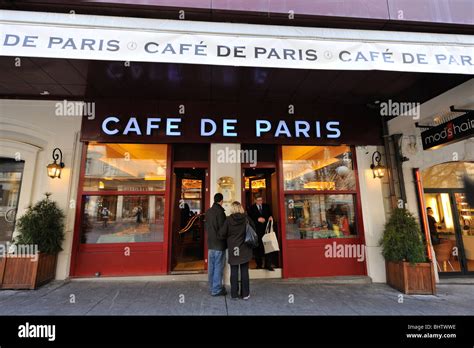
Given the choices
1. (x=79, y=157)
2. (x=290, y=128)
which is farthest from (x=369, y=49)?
(x=79, y=157)

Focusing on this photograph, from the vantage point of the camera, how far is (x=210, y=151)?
238 inches

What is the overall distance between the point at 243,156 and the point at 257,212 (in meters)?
1.48

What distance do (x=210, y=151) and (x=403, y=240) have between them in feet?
15.4

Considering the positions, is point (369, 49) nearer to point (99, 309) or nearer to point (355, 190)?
point (355, 190)

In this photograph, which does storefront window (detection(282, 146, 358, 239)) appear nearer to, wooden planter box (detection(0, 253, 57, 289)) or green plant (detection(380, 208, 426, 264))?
green plant (detection(380, 208, 426, 264))

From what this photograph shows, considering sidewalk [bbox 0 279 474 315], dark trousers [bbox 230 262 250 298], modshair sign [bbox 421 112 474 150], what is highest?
modshair sign [bbox 421 112 474 150]

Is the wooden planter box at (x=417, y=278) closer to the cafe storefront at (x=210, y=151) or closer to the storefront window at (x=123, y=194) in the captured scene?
the cafe storefront at (x=210, y=151)

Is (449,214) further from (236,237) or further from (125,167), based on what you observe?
(125,167)

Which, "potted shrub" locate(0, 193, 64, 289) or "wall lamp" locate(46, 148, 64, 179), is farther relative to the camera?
"wall lamp" locate(46, 148, 64, 179)

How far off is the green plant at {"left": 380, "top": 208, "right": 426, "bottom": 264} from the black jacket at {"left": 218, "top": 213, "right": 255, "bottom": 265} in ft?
10.5

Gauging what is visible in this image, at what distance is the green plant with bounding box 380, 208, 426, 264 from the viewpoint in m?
5.06

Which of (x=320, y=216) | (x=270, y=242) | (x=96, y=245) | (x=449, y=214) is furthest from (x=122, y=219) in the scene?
(x=449, y=214)

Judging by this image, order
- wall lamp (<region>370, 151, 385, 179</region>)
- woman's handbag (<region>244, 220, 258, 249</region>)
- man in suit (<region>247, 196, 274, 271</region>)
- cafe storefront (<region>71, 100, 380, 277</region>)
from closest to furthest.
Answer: woman's handbag (<region>244, 220, 258, 249</region>) < cafe storefront (<region>71, 100, 380, 277</region>) < wall lamp (<region>370, 151, 385, 179</region>) < man in suit (<region>247, 196, 274, 271</region>)

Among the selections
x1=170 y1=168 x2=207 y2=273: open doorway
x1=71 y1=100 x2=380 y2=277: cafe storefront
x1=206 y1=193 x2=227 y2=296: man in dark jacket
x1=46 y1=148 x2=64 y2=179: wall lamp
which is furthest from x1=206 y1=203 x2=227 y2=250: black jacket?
x1=46 y1=148 x2=64 y2=179: wall lamp
